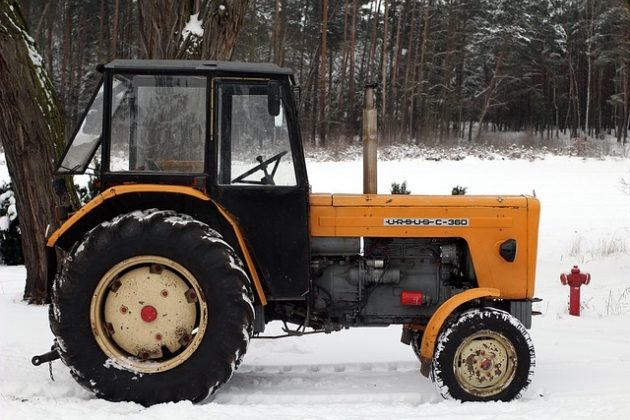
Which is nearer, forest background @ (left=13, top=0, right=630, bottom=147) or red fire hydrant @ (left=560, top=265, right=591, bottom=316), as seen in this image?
red fire hydrant @ (left=560, top=265, right=591, bottom=316)

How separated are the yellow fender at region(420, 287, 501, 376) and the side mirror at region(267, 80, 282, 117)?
1.69 metres

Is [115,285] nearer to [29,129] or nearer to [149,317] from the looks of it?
[149,317]

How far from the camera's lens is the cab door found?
437cm

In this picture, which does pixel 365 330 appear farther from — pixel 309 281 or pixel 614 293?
pixel 614 293

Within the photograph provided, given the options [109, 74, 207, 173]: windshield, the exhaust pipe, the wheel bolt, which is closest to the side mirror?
[109, 74, 207, 173]: windshield

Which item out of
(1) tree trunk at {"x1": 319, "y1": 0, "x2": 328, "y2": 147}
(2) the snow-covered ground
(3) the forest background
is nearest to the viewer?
(2) the snow-covered ground

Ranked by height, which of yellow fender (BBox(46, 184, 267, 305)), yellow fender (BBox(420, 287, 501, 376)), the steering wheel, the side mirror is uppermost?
the side mirror

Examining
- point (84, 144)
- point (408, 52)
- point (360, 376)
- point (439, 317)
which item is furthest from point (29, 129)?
point (408, 52)

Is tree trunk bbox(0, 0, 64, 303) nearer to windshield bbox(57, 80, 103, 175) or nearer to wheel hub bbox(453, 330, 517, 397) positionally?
windshield bbox(57, 80, 103, 175)

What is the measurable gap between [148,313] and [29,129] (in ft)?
12.3

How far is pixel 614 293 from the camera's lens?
27.7 ft

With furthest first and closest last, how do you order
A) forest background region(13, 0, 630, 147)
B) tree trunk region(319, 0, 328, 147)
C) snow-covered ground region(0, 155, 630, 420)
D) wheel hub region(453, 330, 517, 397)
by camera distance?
forest background region(13, 0, 630, 147), tree trunk region(319, 0, 328, 147), wheel hub region(453, 330, 517, 397), snow-covered ground region(0, 155, 630, 420)

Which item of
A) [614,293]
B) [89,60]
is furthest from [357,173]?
[89,60]

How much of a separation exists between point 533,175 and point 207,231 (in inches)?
717
